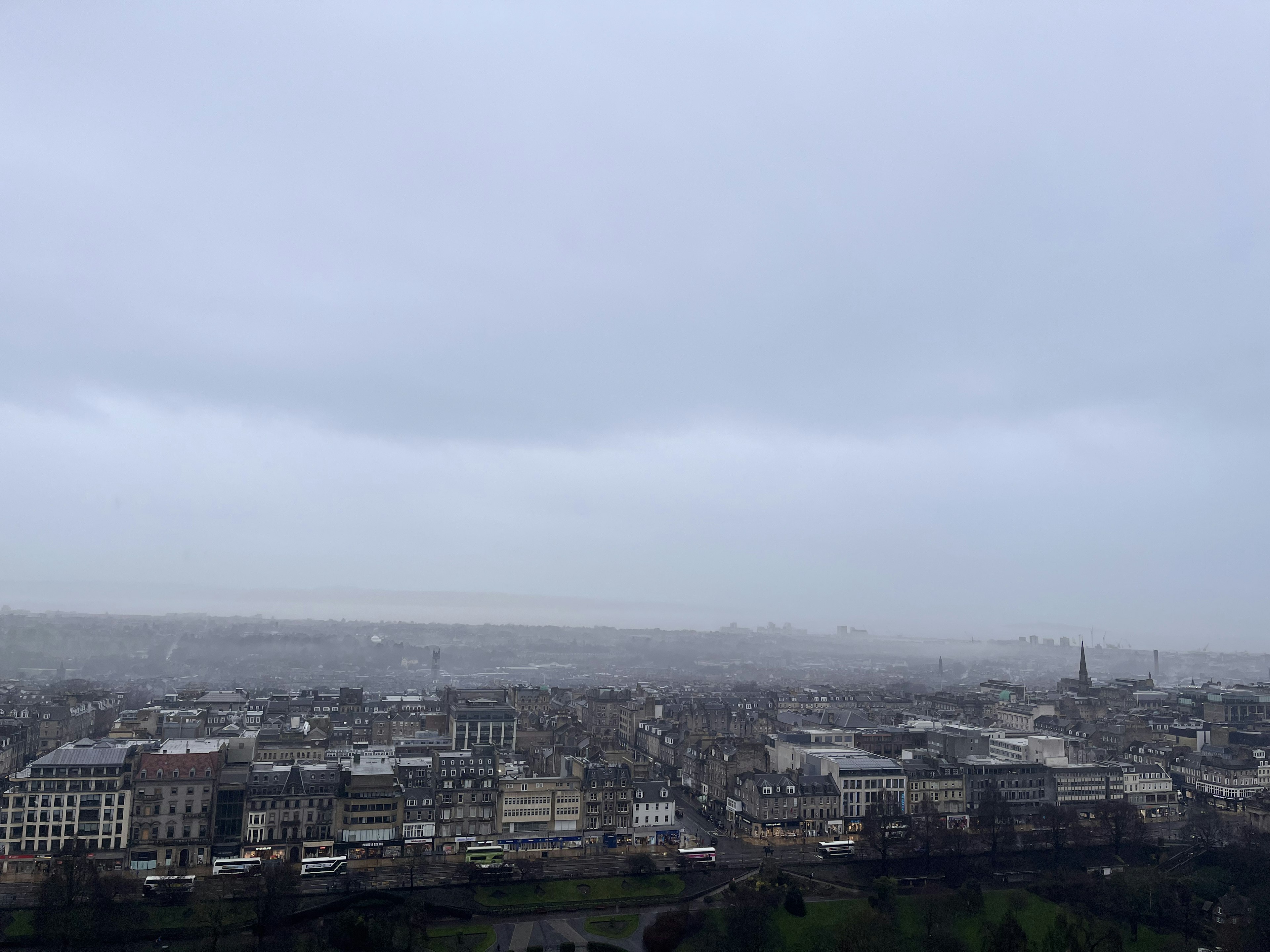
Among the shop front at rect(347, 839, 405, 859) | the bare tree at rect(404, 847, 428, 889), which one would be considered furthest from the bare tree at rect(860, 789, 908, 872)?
the shop front at rect(347, 839, 405, 859)

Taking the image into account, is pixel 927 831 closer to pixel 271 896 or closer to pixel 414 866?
pixel 414 866

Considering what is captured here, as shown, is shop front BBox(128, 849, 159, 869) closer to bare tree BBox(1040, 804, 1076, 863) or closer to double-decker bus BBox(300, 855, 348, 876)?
double-decker bus BBox(300, 855, 348, 876)

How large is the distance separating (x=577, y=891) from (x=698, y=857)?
10.1 metres

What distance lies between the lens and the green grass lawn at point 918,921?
191 feet

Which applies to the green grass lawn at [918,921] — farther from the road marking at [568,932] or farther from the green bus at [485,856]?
the green bus at [485,856]

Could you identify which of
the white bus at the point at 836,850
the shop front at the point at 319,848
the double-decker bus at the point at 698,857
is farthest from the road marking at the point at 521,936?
the white bus at the point at 836,850

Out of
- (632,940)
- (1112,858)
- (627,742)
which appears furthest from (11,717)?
(1112,858)

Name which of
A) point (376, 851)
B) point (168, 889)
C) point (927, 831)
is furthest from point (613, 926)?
point (927, 831)

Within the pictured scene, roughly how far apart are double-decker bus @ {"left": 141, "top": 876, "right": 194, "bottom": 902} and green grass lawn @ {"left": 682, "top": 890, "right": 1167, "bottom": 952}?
31.3 metres

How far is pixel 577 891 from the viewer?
62094 millimetres

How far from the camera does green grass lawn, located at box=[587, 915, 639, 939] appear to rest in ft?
185

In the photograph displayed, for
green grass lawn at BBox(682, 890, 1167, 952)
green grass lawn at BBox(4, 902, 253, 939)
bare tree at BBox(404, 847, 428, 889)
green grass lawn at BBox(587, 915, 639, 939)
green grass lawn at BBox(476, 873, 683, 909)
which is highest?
bare tree at BBox(404, 847, 428, 889)

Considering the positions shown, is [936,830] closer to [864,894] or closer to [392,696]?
[864,894]

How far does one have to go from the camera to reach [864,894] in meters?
65.4
